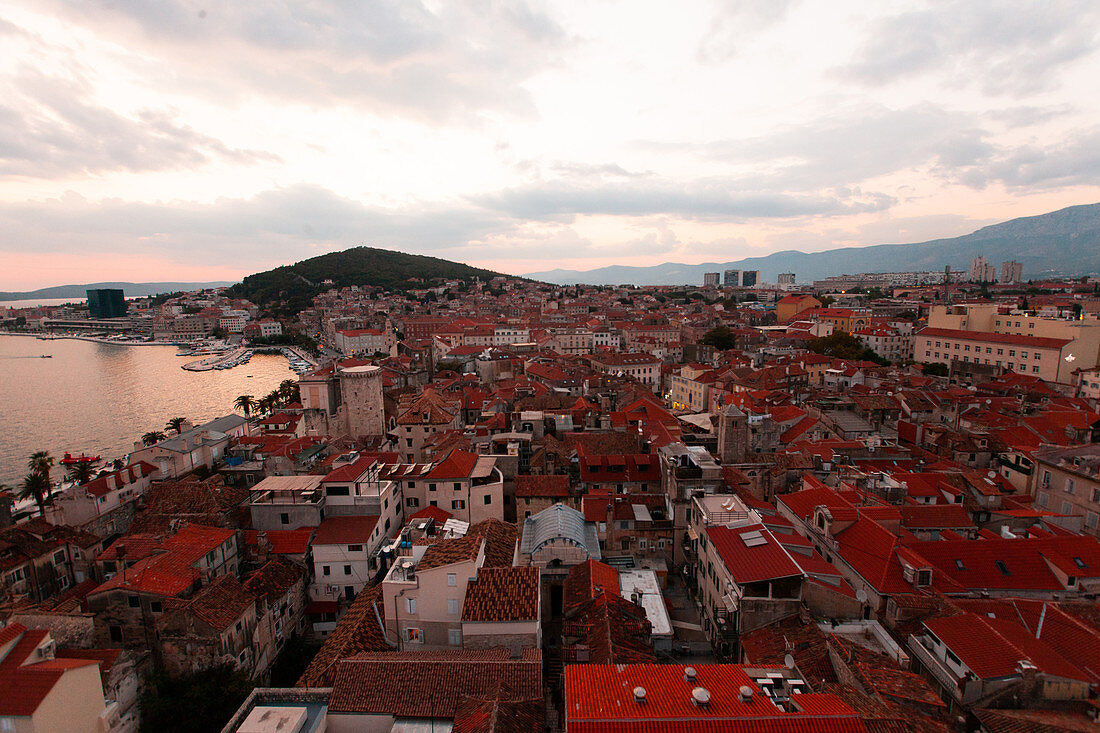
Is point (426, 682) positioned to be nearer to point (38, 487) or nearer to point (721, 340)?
point (38, 487)

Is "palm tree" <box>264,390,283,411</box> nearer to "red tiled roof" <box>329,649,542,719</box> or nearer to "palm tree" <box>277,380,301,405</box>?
"palm tree" <box>277,380,301,405</box>

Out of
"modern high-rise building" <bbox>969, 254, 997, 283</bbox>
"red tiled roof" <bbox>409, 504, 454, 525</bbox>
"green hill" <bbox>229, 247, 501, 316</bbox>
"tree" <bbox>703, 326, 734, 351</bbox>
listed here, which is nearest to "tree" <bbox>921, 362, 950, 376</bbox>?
"tree" <bbox>703, 326, 734, 351</bbox>

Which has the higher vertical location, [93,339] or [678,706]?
[93,339]

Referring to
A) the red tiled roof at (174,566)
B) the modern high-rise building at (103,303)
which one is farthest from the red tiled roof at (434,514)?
the modern high-rise building at (103,303)

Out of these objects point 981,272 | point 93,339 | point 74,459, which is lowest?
point 74,459

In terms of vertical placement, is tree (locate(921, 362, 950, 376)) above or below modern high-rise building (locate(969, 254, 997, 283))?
below

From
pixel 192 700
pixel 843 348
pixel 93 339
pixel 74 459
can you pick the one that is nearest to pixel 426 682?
pixel 192 700
